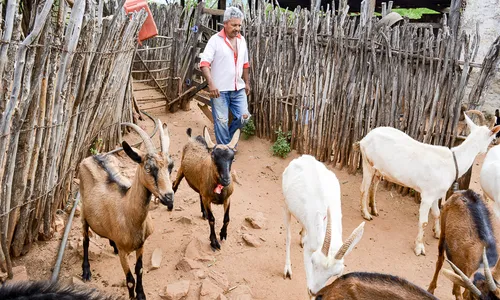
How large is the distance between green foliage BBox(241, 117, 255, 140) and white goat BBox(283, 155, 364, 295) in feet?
12.4

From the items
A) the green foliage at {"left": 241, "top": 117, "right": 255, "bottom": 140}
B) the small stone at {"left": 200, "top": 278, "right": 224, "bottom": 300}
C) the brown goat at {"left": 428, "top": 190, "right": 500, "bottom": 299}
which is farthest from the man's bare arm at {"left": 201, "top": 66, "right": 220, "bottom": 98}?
the brown goat at {"left": 428, "top": 190, "right": 500, "bottom": 299}

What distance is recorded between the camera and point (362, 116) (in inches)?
258

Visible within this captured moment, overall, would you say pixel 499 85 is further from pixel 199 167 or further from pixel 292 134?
pixel 199 167

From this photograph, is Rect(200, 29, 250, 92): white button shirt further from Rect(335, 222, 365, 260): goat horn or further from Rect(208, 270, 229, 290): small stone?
Rect(335, 222, 365, 260): goat horn

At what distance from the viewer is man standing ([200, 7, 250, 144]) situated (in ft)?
20.9

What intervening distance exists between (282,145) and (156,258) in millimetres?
3713

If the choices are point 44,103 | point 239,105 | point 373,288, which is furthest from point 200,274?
point 239,105

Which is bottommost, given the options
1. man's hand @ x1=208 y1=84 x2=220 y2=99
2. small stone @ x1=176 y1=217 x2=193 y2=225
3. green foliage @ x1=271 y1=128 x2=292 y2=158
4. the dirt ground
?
the dirt ground

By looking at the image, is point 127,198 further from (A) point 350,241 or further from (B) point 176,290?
(A) point 350,241

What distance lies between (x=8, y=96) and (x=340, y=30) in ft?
16.1

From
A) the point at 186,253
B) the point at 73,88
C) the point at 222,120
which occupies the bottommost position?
the point at 186,253

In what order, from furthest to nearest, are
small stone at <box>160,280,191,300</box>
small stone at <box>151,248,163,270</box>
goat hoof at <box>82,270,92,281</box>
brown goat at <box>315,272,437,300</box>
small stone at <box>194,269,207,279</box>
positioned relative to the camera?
small stone at <box>151,248,163,270</box>, small stone at <box>194,269,207,279</box>, goat hoof at <box>82,270,92,281</box>, small stone at <box>160,280,191,300</box>, brown goat at <box>315,272,437,300</box>

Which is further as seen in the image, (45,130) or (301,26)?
(301,26)

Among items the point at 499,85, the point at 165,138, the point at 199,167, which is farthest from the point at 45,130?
the point at 499,85
